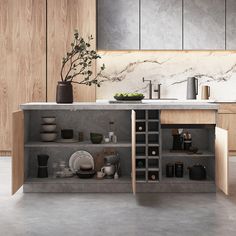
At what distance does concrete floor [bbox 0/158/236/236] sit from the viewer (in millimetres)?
3297

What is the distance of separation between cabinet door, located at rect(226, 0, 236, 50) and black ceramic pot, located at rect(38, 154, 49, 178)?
11.4 feet

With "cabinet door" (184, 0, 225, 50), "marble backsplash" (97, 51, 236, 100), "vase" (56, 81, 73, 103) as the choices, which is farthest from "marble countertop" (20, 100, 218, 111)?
"marble backsplash" (97, 51, 236, 100)

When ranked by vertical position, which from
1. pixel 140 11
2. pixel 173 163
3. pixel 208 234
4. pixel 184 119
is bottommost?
pixel 208 234

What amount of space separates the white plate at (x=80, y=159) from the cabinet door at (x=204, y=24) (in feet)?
9.36

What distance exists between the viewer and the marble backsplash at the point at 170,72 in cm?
732

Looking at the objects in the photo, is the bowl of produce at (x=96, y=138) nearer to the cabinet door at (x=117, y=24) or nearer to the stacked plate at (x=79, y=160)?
the stacked plate at (x=79, y=160)

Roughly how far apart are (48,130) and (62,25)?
2.39m

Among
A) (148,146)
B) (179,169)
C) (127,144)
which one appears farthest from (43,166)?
(179,169)

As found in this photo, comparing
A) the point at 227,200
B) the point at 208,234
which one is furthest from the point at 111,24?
the point at 208,234

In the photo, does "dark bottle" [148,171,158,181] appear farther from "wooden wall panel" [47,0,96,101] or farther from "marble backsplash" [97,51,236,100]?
"marble backsplash" [97,51,236,100]

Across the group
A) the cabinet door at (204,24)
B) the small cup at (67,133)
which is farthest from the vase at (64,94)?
the cabinet door at (204,24)

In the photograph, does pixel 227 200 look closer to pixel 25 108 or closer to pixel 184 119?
pixel 184 119

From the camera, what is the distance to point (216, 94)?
24.1 ft

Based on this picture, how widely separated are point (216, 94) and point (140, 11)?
1.65 meters
